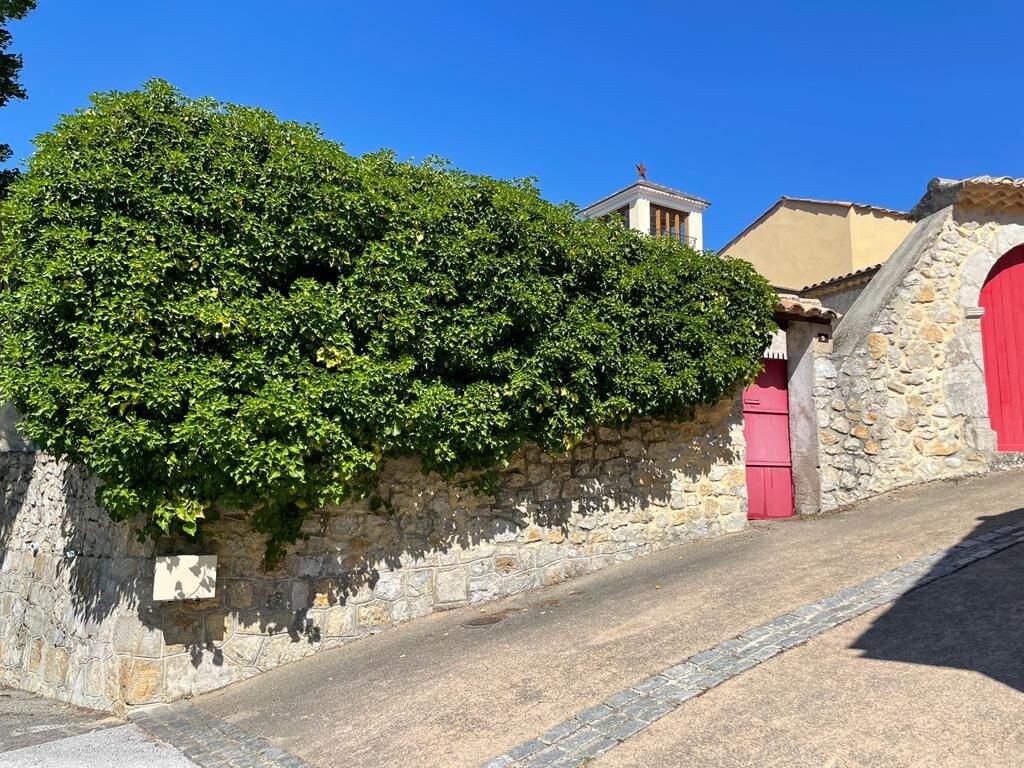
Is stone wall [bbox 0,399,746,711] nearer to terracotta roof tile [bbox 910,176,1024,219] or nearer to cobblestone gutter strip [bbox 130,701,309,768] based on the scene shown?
cobblestone gutter strip [bbox 130,701,309,768]

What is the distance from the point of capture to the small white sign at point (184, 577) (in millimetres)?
5051

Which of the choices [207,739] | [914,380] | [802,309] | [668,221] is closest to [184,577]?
[207,739]

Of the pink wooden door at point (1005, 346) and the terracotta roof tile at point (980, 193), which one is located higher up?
the terracotta roof tile at point (980, 193)

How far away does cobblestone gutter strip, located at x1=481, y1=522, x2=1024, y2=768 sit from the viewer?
3.60 metres

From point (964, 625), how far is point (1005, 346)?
678 centimetres

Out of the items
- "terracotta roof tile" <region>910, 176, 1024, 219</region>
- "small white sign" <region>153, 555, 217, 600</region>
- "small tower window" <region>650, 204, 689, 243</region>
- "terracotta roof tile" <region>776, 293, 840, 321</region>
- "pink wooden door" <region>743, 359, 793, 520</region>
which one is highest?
"small tower window" <region>650, 204, 689, 243</region>

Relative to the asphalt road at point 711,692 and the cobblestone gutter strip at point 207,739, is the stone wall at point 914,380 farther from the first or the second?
the cobblestone gutter strip at point 207,739

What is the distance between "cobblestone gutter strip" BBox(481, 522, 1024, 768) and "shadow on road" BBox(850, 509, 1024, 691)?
20cm

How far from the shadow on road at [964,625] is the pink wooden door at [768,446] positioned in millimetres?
3650

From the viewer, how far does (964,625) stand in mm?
4344

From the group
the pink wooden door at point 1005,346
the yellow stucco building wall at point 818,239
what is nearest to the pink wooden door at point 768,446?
the pink wooden door at point 1005,346

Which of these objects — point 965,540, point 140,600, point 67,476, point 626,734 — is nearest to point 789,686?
point 626,734

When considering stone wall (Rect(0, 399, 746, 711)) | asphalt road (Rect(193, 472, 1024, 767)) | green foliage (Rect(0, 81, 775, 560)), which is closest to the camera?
asphalt road (Rect(193, 472, 1024, 767))

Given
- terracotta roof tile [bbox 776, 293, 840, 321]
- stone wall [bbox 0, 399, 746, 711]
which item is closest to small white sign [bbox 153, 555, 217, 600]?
stone wall [bbox 0, 399, 746, 711]
